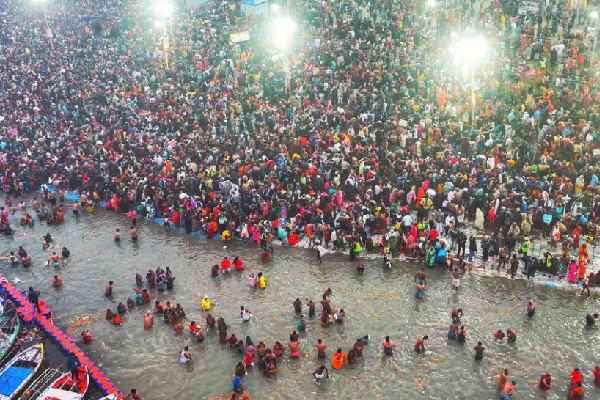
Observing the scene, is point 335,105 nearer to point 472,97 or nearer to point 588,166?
point 472,97

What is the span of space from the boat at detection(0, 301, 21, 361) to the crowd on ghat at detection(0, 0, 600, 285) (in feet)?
28.8

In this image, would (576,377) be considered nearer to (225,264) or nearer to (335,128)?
(225,264)

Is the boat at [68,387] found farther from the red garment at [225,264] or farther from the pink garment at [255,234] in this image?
the pink garment at [255,234]

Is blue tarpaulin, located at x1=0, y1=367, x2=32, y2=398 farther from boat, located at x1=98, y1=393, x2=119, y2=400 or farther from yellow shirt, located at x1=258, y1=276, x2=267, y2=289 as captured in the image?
yellow shirt, located at x1=258, y1=276, x2=267, y2=289

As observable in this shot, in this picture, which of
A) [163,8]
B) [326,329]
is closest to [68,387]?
[326,329]

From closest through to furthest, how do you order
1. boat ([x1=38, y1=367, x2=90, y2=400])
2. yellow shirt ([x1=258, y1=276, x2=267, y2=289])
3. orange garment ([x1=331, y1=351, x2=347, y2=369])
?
boat ([x1=38, y1=367, x2=90, y2=400])
orange garment ([x1=331, y1=351, x2=347, y2=369])
yellow shirt ([x1=258, y1=276, x2=267, y2=289])

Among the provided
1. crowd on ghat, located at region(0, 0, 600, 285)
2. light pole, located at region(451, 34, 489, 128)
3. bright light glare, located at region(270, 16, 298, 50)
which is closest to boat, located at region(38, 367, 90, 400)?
crowd on ghat, located at region(0, 0, 600, 285)

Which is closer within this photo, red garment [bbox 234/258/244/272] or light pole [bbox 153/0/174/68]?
red garment [bbox 234/258/244/272]

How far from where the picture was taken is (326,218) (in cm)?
2805

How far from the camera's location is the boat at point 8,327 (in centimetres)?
2186

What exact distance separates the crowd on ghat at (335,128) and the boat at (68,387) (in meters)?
10.4

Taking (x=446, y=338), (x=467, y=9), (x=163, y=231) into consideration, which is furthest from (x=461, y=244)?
(x=467, y=9)

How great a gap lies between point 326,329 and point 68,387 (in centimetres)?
886

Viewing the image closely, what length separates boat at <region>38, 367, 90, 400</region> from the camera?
1934 cm
